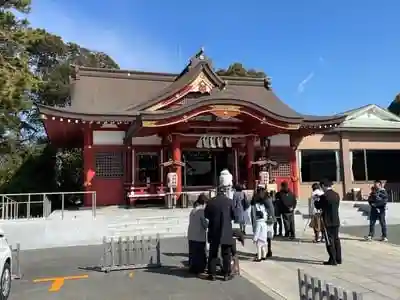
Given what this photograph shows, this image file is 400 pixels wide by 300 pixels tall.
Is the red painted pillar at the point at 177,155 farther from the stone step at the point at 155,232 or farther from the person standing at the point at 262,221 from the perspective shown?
the person standing at the point at 262,221

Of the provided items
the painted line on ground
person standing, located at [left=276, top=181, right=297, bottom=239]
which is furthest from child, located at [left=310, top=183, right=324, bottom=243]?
the painted line on ground

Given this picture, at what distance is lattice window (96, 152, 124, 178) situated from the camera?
18.9 metres

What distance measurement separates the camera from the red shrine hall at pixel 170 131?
1736 centimetres

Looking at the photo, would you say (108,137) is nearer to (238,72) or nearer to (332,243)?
(332,243)

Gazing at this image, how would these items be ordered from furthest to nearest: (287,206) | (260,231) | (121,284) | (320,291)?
(287,206) < (260,231) < (121,284) < (320,291)

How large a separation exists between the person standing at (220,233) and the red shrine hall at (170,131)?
30.6 feet

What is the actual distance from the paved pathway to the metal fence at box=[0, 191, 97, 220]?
7.21 meters

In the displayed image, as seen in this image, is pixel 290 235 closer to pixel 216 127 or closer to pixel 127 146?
pixel 216 127

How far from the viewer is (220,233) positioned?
7191 millimetres

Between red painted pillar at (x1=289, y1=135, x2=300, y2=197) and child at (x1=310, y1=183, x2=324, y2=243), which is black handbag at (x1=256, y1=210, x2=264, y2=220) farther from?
red painted pillar at (x1=289, y1=135, x2=300, y2=197)

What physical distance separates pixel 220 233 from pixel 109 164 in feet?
42.1

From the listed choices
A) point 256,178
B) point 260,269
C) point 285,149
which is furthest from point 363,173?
point 260,269

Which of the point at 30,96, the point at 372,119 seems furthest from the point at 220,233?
the point at 30,96

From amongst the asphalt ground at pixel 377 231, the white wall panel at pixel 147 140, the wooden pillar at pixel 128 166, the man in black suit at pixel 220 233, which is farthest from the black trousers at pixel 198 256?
the white wall panel at pixel 147 140
